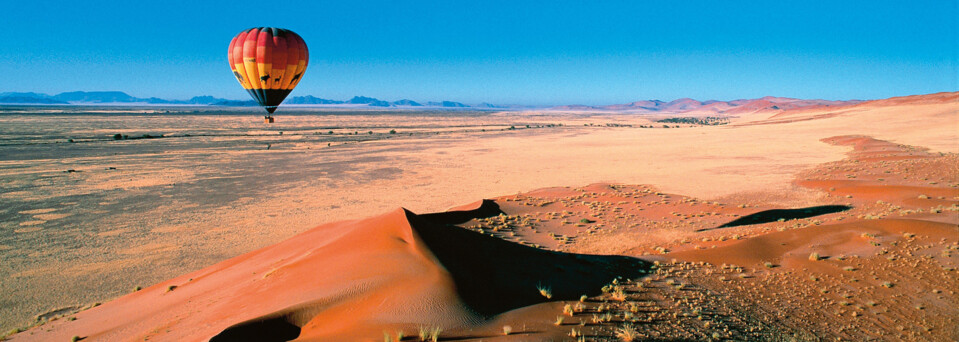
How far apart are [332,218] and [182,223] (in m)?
4.59

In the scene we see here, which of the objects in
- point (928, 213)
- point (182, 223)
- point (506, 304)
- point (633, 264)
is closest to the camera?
point (506, 304)

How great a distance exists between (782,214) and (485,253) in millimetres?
10888

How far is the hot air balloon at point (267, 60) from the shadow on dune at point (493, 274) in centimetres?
1347

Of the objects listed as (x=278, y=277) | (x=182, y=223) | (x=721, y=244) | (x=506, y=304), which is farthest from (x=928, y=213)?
(x=182, y=223)

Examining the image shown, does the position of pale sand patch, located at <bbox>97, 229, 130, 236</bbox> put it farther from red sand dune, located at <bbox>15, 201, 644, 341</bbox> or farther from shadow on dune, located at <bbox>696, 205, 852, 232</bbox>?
shadow on dune, located at <bbox>696, 205, 852, 232</bbox>

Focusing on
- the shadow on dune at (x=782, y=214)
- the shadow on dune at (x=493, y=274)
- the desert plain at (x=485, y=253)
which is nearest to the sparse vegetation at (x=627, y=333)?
the desert plain at (x=485, y=253)

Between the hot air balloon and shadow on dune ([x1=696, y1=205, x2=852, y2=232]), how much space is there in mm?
16725

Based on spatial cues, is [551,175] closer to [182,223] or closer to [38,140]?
[182,223]

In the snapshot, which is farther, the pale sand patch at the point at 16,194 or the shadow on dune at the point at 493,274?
the pale sand patch at the point at 16,194

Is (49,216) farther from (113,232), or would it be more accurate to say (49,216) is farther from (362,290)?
(362,290)

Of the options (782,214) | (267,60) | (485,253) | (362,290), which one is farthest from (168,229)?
(782,214)

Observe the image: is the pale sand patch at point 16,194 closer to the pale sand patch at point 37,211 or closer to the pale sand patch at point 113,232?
the pale sand patch at point 37,211

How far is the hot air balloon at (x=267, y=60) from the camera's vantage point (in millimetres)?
18688

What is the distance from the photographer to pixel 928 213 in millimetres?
11586
